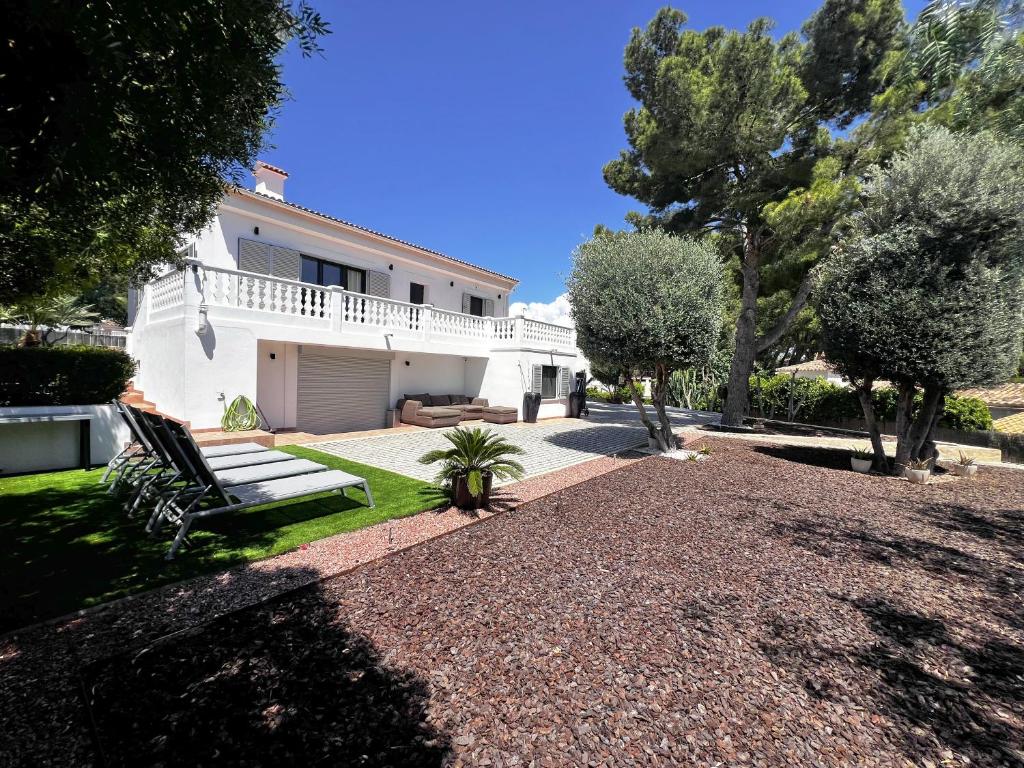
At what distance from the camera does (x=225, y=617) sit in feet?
10.2

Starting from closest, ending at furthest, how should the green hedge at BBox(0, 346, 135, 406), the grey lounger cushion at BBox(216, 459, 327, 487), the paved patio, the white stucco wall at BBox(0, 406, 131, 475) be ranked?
1. the grey lounger cushion at BBox(216, 459, 327, 487)
2. the white stucco wall at BBox(0, 406, 131, 475)
3. the green hedge at BBox(0, 346, 135, 406)
4. the paved patio

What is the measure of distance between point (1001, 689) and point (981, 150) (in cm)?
924

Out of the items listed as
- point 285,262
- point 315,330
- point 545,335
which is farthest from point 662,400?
point 285,262

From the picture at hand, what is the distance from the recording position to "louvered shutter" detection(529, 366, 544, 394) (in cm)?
1680

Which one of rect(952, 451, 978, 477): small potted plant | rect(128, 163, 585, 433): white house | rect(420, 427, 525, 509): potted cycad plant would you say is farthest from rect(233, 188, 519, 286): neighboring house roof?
rect(952, 451, 978, 477): small potted plant

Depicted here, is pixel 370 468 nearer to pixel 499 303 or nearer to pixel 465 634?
pixel 465 634

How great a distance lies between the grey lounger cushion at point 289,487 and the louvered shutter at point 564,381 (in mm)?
13437

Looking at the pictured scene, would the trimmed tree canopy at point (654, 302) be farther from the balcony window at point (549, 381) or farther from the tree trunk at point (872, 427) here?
the balcony window at point (549, 381)

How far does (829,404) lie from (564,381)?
38.1 feet

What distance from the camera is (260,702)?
90.7 inches

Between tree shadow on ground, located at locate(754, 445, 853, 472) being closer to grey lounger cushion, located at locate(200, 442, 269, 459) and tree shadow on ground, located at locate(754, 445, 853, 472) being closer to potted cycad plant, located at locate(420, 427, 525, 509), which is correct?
potted cycad plant, located at locate(420, 427, 525, 509)

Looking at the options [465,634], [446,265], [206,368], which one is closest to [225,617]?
[465,634]

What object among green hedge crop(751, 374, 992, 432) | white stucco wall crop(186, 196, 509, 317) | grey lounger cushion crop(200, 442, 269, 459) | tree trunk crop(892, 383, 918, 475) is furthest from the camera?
green hedge crop(751, 374, 992, 432)

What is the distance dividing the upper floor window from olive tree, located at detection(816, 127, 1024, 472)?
1460 centimetres
